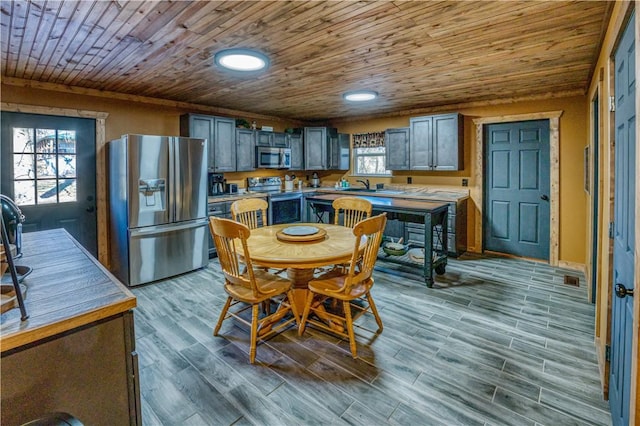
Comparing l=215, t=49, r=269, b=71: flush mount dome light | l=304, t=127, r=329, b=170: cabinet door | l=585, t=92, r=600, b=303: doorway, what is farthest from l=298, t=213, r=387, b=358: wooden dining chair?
l=304, t=127, r=329, b=170: cabinet door

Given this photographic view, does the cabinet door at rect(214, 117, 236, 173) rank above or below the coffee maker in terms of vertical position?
above

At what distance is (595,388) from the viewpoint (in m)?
2.03

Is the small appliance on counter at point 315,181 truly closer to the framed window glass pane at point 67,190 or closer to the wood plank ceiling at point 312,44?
the wood plank ceiling at point 312,44

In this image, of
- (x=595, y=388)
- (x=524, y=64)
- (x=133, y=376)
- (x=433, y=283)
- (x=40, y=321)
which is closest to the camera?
(x=40, y=321)

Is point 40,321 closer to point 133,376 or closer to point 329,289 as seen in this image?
point 133,376

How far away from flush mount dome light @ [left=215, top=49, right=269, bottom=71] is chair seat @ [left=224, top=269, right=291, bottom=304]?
6.17ft

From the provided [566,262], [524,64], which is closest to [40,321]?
[524,64]

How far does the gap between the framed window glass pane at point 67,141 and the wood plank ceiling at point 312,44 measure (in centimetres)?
57

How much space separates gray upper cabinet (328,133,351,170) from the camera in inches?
261

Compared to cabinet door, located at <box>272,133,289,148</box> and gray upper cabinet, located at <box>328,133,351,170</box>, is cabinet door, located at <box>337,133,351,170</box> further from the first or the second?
cabinet door, located at <box>272,133,289,148</box>

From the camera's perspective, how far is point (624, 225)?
150cm

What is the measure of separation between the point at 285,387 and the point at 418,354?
3.28 ft

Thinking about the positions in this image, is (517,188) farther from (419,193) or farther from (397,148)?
(397,148)

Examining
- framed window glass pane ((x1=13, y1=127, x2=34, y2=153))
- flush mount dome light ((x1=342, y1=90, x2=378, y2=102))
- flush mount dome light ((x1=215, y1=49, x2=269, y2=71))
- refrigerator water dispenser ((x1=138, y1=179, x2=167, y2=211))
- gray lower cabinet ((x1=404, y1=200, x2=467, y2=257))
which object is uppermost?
flush mount dome light ((x1=342, y1=90, x2=378, y2=102))
